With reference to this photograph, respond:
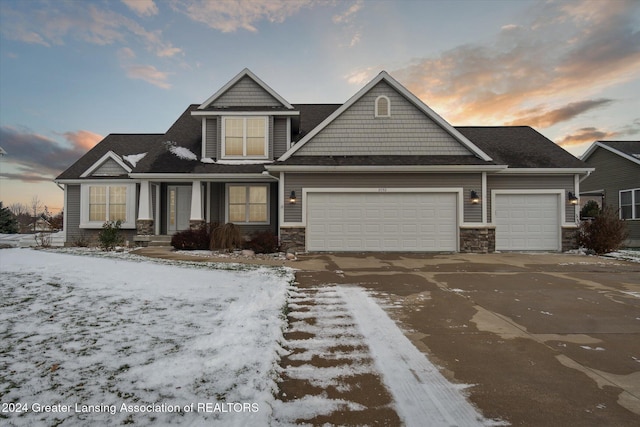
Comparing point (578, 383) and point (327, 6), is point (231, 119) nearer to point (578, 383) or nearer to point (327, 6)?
point (327, 6)

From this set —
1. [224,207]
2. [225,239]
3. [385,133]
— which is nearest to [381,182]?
[385,133]

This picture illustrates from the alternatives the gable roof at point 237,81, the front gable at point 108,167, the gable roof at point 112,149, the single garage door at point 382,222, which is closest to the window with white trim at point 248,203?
the single garage door at point 382,222

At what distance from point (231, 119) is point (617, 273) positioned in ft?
45.6

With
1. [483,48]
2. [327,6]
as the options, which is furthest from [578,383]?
[483,48]

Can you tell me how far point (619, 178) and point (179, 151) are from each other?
23836 mm

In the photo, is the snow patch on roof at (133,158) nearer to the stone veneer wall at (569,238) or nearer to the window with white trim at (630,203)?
the stone veneer wall at (569,238)

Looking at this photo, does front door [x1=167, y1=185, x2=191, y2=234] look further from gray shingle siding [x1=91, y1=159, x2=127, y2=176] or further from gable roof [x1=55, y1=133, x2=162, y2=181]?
gable roof [x1=55, y1=133, x2=162, y2=181]

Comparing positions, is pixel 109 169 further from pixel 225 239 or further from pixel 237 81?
pixel 225 239

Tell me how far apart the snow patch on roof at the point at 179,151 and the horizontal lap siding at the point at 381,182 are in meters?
5.07

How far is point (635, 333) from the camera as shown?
3.62 metres

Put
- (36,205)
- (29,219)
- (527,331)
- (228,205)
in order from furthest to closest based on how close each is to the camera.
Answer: (36,205)
(29,219)
(228,205)
(527,331)

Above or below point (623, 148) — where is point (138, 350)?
below

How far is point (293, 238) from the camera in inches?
453

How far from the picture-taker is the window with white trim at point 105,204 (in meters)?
14.2
